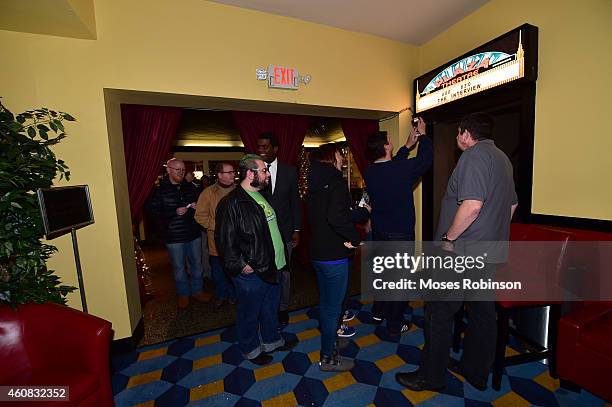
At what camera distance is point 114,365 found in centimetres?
257

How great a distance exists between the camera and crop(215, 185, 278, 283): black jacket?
216 centimetres

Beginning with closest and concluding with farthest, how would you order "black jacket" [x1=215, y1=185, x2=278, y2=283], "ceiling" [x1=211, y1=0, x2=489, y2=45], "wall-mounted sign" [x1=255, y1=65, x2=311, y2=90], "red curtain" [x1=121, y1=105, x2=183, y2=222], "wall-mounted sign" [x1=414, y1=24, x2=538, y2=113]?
"black jacket" [x1=215, y1=185, x2=278, y2=283]
"wall-mounted sign" [x1=414, y1=24, x2=538, y2=113]
"ceiling" [x1=211, y1=0, x2=489, y2=45]
"wall-mounted sign" [x1=255, y1=65, x2=311, y2=90]
"red curtain" [x1=121, y1=105, x2=183, y2=222]

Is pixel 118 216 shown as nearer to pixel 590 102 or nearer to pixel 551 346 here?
pixel 551 346

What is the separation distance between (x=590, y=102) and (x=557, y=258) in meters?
1.31

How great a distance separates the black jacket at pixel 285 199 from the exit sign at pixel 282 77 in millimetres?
967

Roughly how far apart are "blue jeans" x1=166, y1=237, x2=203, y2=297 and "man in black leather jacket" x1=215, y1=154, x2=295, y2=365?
5.07ft

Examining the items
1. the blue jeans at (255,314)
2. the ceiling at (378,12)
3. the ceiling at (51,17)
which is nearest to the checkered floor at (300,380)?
the blue jeans at (255,314)

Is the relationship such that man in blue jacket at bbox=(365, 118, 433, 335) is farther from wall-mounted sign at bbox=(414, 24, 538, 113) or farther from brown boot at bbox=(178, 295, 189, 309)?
brown boot at bbox=(178, 295, 189, 309)

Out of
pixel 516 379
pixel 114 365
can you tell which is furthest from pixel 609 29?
pixel 114 365

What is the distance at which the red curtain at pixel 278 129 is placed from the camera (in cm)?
376

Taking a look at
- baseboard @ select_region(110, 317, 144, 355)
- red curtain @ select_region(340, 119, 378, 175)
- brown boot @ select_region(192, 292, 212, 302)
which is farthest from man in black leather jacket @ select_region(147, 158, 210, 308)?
red curtain @ select_region(340, 119, 378, 175)

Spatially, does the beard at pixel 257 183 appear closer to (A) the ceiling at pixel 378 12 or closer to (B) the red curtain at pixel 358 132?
(A) the ceiling at pixel 378 12

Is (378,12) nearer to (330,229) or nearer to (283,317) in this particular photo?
(330,229)

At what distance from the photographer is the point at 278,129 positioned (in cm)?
393
